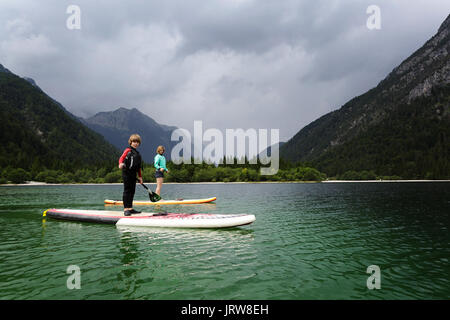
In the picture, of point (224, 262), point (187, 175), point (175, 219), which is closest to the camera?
point (224, 262)

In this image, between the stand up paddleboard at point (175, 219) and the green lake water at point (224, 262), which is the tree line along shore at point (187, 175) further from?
the green lake water at point (224, 262)

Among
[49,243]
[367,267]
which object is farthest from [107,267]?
[367,267]

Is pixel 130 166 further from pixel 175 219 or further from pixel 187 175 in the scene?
pixel 187 175

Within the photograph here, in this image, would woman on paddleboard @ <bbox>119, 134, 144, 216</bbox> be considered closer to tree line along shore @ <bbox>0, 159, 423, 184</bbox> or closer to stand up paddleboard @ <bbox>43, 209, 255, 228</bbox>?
stand up paddleboard @ <bbox>43, 209, 255, 228</bbox>

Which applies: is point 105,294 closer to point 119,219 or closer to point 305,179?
point 119,219

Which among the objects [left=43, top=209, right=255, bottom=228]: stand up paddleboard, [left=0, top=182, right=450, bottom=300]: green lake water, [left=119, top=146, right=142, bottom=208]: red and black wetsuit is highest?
[left=119, top=146, right=142, bottom=208]: red and black wetsuit

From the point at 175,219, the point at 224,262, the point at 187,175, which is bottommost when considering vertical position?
the point at 224,262

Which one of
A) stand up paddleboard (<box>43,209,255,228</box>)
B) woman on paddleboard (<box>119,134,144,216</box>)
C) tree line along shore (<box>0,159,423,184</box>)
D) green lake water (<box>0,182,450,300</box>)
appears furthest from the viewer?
tree line along shore (<box>0,159,423,184</box>)

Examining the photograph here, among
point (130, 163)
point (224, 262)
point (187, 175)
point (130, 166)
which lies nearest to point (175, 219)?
point (130, 166)

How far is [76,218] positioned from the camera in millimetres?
17125

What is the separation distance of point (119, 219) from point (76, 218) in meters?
3.83

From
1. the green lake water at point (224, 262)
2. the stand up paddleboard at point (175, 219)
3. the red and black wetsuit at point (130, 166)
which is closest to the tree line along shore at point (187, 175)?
the stand up paddleboard at point (175, 219)

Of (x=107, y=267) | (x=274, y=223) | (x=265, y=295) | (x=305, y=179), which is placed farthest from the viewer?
(x=305, y=179)

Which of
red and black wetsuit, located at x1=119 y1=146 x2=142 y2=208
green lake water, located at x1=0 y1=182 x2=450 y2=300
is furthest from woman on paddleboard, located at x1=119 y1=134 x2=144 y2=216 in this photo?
green lake water, located at x1=0 y1=182 x2=450 y2=300
